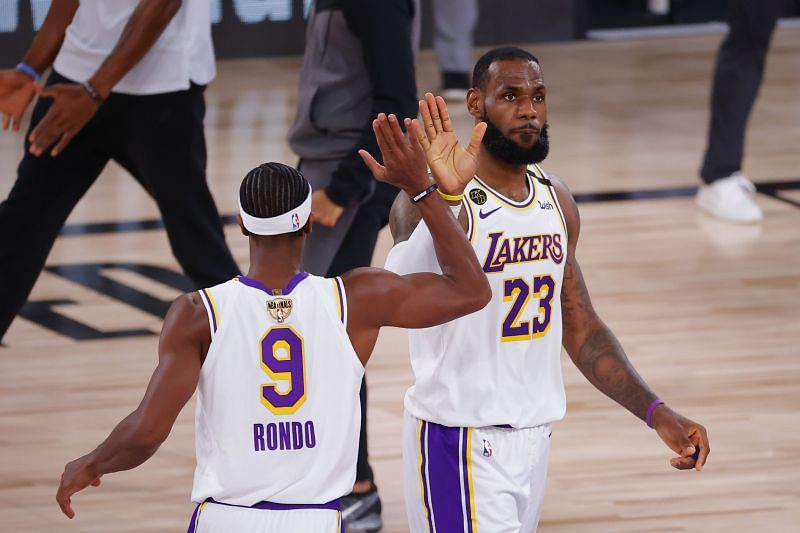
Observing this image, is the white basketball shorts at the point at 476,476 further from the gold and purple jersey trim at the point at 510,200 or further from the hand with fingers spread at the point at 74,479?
the hand with fingers spread at the point at 74,479

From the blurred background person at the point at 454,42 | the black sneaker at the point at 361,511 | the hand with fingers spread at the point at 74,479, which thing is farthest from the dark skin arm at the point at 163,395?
the blurred background person at the point at 454,42

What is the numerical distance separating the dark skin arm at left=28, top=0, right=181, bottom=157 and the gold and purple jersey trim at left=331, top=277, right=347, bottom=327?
5.30 feet

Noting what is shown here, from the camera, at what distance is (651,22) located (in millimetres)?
12023

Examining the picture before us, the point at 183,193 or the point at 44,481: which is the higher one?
the point at 183,193

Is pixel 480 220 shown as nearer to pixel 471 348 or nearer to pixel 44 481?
pixel 471 348

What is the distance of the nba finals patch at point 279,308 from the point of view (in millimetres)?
2584

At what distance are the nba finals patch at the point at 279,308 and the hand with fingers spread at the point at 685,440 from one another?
3.12 feet

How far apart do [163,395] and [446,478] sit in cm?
76

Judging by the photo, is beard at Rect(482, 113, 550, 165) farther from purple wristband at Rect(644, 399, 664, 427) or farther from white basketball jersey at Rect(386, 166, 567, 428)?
purple wristband at Rect(644, 399, 664, 427)

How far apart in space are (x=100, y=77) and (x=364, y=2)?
2.70 ft

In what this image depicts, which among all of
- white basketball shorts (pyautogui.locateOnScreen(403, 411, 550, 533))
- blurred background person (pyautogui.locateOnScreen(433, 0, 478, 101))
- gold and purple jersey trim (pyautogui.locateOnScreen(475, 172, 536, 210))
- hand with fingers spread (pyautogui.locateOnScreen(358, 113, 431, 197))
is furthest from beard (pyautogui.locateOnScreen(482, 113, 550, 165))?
blurred background person (pyautogui.locateOnScreen(433, 0, 478, 101))

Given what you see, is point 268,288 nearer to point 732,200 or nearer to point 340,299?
point 340,299

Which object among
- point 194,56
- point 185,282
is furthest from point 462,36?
point 194,56

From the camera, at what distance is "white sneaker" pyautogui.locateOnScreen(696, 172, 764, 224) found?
278 inches
